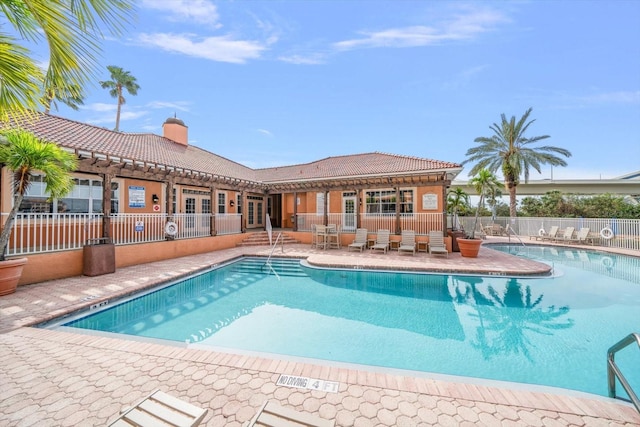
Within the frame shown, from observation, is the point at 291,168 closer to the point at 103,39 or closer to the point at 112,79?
the point at 103,39

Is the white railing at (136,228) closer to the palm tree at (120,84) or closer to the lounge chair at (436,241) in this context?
the lounge chair at (436,241)

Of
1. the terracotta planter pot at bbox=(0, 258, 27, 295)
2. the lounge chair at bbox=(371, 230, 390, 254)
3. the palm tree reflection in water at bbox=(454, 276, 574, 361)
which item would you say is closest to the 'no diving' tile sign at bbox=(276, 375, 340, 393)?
the palm tree reflection in water at bbox=(454, 276, 574, 361)

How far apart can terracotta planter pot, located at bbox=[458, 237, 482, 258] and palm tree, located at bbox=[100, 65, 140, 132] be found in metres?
33.3

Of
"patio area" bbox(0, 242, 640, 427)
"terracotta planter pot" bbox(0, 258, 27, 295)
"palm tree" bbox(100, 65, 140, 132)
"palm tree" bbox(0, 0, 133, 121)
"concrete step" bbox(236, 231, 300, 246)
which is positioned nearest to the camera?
"palm tree" bbox(0, 0, 133, 121)

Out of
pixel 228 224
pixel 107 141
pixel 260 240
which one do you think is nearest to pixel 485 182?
pixel 260 240

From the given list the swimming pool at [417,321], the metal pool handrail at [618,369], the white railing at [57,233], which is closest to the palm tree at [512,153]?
the swimming pool at [417,321]

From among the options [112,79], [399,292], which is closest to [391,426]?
[399,292]

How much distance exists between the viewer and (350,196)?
16.7 m

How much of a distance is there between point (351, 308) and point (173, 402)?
→ 16.1 ft

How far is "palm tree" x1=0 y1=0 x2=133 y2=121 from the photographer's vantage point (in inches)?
71.2

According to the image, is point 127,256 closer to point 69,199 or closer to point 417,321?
point 69,199

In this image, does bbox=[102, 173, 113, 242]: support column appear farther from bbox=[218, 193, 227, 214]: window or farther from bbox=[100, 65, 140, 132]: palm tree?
bbox=[100, 65, 140, 132]: palm tree

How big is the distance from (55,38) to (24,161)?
658cm

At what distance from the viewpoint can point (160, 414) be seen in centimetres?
193
